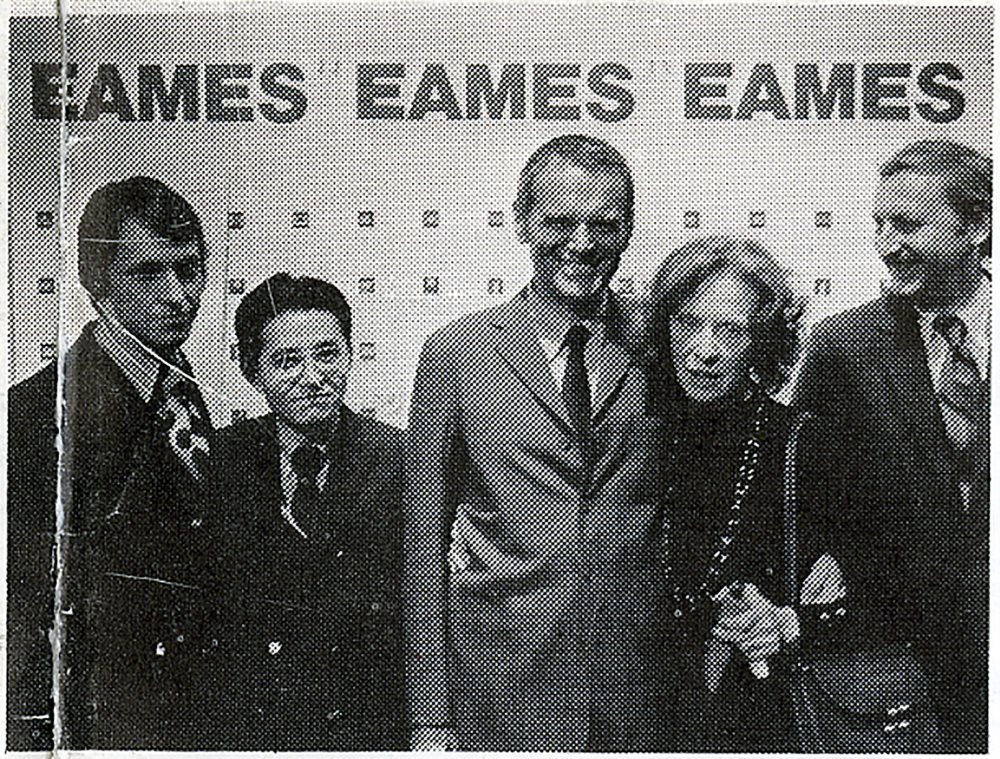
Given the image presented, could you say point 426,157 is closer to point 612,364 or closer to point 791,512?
point 612,364

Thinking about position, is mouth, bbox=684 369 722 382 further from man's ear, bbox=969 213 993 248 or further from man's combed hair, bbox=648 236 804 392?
man's ear, bbox=969 213 993 248

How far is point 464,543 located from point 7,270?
0.77 feet

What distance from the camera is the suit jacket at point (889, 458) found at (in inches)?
22.8

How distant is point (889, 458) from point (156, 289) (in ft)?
1.09

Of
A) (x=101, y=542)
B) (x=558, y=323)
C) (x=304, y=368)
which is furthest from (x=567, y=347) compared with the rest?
(x=101, y=542)

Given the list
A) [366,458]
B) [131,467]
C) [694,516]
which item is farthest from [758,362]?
[131,467]

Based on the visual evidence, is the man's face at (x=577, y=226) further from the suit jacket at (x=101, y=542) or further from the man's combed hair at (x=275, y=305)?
the suit jacket at (x=101, y=542)

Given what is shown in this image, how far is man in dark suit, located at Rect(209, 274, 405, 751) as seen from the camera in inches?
23.0

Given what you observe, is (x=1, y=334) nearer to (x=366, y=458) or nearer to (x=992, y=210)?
(x=366, y=458)

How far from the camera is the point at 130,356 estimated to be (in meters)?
0.59

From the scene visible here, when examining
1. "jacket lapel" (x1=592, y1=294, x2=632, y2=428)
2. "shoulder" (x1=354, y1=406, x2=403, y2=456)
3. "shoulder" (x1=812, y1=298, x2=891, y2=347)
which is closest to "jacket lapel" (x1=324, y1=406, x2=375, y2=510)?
"shoulder" (x1=354, y1=406, x2=403, y2=456)

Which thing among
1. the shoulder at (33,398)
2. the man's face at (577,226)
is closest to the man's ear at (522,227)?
the man's face at (577,226)

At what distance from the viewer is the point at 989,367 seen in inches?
22.8

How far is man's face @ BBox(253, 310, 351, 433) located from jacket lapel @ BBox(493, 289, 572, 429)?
7cm
